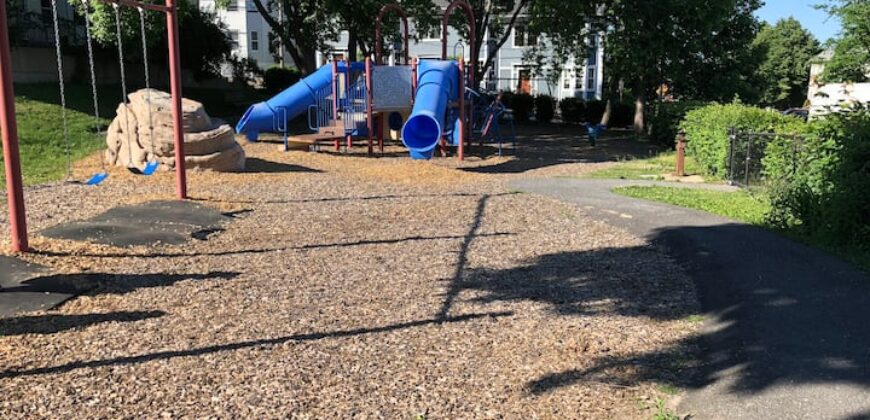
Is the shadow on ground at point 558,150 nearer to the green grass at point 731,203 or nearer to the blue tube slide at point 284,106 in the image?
the green grass at point 731,203

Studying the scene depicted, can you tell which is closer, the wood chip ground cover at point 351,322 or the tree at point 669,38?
the wood chip ground cover at point 351,322

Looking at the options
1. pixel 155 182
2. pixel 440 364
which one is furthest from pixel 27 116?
pixel 440 364

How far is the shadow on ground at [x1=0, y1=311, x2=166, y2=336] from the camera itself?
491 cm

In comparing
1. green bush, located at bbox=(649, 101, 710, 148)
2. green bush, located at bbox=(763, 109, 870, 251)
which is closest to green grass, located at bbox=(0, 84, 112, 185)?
green bush, located at bbox=(763, 109, 870, 251)

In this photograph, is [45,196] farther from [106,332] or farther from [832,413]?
[832,413]

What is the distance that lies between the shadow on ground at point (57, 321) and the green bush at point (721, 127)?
9593 mm

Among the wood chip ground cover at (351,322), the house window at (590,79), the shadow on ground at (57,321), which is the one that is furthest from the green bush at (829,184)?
the house window at (590,79)

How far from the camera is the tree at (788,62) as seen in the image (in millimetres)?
59625

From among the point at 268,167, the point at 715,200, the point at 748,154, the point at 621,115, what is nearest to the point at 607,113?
the point at 621,115

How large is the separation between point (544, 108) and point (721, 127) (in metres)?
22.3

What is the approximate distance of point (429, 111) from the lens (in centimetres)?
1547

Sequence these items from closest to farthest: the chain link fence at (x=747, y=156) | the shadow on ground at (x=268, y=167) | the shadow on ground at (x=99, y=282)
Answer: the shadow on ground at (x=99, y=282), the chain link fence at (x=747, y=156), the shadow on ground at (x=268, y=167)

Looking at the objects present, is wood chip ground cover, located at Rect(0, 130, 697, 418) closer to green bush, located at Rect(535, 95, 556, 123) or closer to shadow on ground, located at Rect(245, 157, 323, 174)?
shadow on ground, located at Rect(245, 157, 323, 174)

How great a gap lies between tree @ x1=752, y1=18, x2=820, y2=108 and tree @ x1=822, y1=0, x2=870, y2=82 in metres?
33.2
